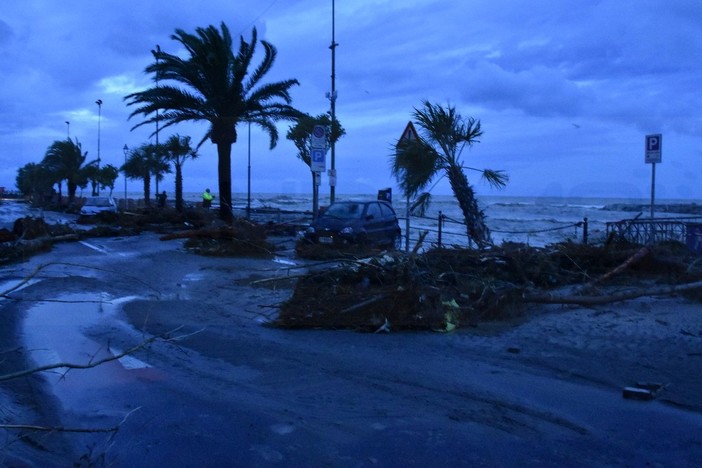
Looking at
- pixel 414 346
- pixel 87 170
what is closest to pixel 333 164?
pixel 414 346

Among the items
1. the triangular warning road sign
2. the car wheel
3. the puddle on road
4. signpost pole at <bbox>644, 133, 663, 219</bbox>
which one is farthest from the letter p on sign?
the puddle on road

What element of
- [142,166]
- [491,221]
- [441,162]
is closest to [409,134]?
[441,162]

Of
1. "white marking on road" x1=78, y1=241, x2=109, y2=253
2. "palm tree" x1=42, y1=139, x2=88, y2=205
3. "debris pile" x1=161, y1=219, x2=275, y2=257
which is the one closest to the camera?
"debris pile" x1=161, y1=219, x2=275, y2=257

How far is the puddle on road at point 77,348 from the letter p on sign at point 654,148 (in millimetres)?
11776

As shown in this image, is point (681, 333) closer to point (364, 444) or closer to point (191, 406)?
point (364, 444)

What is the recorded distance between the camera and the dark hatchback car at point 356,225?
52.1ft

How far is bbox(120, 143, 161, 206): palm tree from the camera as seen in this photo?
4351cm

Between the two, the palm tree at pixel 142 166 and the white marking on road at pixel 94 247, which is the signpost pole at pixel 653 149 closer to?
the white marking on road at pixel 94 247

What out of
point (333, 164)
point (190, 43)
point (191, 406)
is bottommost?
point (191, 406)

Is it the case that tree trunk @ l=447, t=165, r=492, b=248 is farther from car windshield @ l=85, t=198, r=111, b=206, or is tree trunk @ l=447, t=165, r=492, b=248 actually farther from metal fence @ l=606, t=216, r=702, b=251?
car windshield @ l=85, t=198, r=111, b=206

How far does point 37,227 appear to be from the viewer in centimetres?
1889

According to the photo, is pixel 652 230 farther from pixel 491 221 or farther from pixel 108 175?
pixel 108 175

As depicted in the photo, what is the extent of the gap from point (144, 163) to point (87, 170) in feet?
46.3

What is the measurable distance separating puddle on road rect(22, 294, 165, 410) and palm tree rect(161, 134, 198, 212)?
85.1 feet
